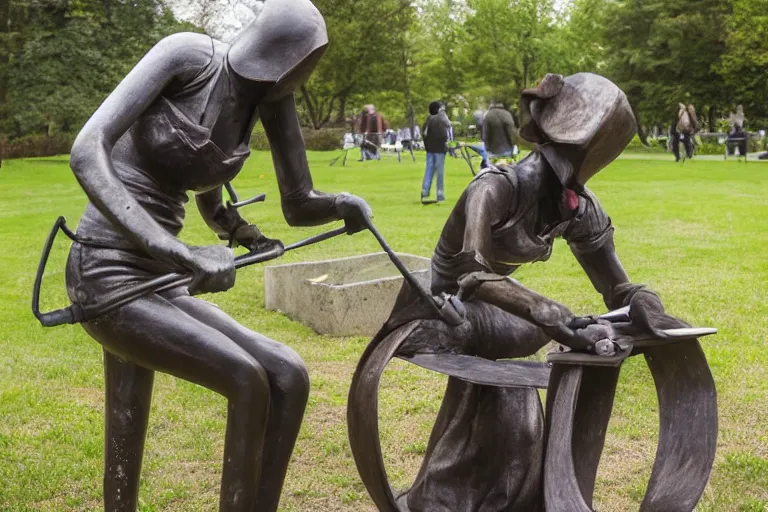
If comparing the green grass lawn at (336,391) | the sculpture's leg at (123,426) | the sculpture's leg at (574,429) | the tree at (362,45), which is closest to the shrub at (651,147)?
the tree at (362,45)

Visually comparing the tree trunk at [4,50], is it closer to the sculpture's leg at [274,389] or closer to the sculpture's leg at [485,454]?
the sculpture's leg at [485,454]

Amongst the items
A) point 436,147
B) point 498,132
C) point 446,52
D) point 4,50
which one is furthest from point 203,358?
point 446,52

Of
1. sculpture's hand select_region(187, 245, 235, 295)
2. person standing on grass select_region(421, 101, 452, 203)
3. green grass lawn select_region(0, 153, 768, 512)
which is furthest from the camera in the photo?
person standing on grass select_region(421, 101, 452, 203)

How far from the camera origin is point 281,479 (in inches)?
134

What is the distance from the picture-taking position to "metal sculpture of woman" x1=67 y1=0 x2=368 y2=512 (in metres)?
3.08

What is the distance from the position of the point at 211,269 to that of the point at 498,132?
1671 centimetres

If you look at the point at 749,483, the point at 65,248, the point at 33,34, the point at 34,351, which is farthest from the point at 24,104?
the point at 749,483

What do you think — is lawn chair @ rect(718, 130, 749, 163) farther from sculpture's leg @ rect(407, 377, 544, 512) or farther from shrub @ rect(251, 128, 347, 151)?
sculpture's leg @ rect(407, 377, 544, 512)

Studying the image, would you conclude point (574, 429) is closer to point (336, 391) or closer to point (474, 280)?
point (474, 280)

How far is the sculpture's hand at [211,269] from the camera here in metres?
2.83

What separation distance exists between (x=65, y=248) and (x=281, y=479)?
35.0 feet

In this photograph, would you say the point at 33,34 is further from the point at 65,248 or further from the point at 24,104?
the point at 65,248

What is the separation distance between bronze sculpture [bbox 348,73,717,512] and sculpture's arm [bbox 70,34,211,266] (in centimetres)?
109

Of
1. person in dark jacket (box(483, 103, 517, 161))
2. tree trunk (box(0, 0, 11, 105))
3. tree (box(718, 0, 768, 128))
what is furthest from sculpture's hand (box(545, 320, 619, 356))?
tree (box(718, 0, 768, 128))
